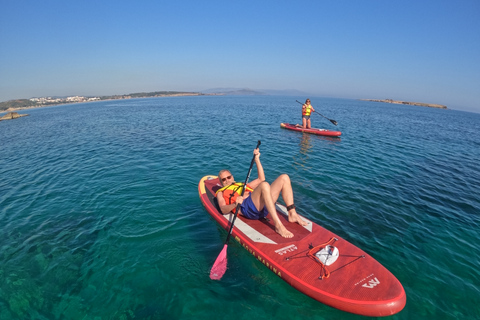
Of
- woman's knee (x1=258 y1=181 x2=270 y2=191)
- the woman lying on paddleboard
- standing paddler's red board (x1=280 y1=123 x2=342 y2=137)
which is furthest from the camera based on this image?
standing paddler's red board (x1=280 y1=123 x2=342 y2=137)

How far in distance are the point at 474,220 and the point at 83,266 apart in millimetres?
14081

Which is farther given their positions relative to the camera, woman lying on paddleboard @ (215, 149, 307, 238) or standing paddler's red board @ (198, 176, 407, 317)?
woman lying on paddleboard @ (215, 149, 307, 238)

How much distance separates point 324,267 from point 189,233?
445 centimetres

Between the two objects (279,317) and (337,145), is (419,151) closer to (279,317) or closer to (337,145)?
(337,145)

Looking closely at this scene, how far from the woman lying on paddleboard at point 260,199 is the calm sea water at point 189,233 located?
1174 millimetres

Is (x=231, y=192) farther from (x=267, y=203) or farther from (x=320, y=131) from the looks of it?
(x=320, y=131)

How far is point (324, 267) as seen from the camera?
18.2 feet

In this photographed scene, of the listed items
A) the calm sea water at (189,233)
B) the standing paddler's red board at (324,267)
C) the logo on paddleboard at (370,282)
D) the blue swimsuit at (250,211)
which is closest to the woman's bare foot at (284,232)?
the standing paddler's red board at (324,267)

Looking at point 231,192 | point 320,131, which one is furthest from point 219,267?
point 320,131

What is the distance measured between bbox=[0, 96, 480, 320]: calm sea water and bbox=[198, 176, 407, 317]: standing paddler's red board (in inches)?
18.9

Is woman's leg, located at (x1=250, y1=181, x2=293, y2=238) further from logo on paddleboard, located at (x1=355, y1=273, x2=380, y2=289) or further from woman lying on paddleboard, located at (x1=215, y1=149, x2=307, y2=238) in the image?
logo on paddleboard, located at (x1=355, y1=273, x2=380, y2=289)

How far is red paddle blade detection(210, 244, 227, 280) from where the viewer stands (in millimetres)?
6000

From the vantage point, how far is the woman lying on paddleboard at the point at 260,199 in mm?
6375

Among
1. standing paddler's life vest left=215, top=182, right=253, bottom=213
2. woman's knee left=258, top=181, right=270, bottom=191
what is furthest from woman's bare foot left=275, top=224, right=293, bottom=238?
standing paddler's life vest left=215, top=182, right=253, bottom=213
